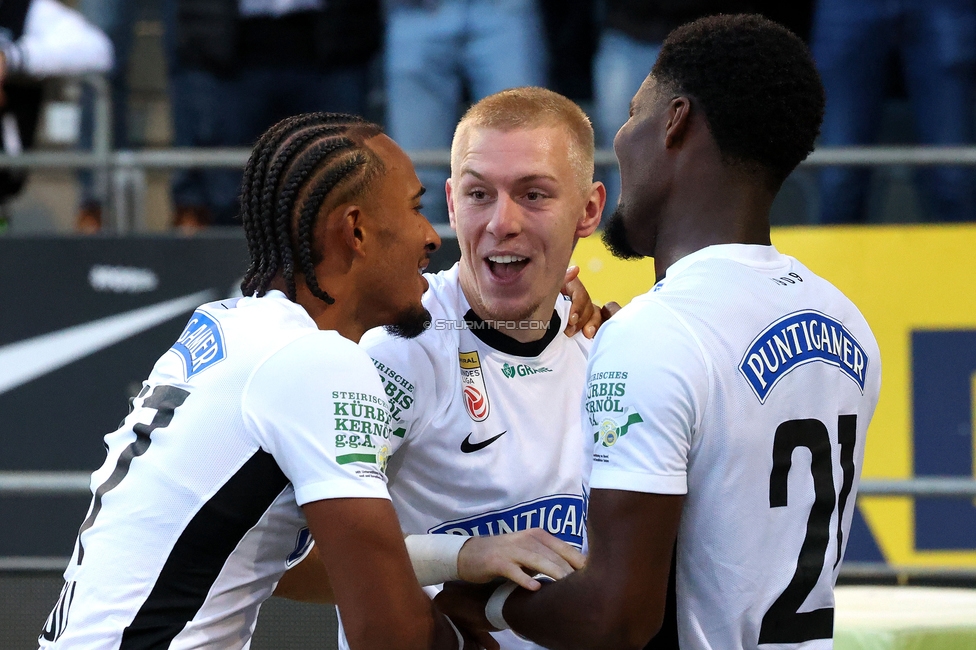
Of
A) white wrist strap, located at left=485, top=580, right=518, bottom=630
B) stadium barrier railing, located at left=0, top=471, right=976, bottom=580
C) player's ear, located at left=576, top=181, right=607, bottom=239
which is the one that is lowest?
stadium barrier railing, located at left=0, top=471, right=976, bottom=580

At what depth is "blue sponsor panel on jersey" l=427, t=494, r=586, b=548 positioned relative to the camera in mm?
2619

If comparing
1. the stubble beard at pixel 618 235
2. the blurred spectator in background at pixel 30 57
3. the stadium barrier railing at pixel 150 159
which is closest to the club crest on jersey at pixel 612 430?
the stubble beard at pixel 618 235

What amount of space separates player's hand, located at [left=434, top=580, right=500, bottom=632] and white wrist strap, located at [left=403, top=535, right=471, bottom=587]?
0.13ft

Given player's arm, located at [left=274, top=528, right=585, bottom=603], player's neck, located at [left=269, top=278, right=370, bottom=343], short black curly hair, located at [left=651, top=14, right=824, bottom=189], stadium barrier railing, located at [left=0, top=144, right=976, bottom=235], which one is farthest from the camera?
stadium barrier railing, located at [left=0, top=144, right=976, bottom=235]

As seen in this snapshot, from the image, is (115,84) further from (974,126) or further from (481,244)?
(974,126)

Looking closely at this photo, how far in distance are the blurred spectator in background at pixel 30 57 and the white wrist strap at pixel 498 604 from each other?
399 cm

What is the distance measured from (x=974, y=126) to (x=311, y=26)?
10.5 feet

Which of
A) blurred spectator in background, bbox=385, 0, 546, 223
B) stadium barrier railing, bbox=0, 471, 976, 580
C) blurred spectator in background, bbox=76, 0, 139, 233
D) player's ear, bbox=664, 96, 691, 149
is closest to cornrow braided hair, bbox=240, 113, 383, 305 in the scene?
player's ear, bbox=664, 96, 691, 149

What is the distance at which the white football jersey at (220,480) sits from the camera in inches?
77.7

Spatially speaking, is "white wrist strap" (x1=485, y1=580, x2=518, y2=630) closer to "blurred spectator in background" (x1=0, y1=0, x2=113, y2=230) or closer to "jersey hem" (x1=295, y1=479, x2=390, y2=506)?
"jersey hem" (x1=295, y1=479, x2=390, y2=506)

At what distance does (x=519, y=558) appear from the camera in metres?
2.20

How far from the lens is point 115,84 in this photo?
6172mm

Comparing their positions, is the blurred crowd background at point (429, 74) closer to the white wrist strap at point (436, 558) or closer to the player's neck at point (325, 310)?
the player's neck at point (325, 310)

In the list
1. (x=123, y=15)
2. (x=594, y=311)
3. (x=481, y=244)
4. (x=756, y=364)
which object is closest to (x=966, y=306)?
(x=594, y=311)
